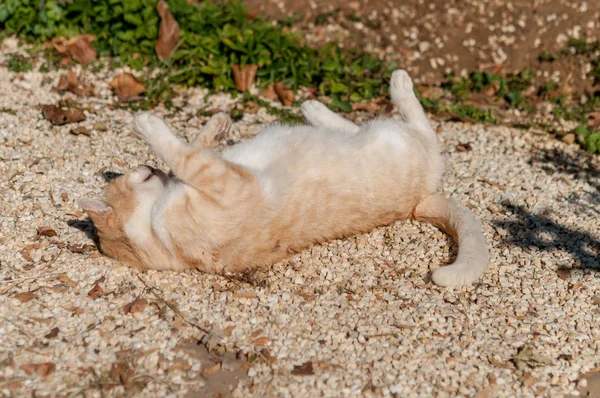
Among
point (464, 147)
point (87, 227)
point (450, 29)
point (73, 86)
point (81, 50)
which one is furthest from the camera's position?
point (450, 29)

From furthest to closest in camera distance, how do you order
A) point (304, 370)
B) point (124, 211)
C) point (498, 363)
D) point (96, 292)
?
point (124, 211), point (96, 292), point (498, 363), point (304, 370)

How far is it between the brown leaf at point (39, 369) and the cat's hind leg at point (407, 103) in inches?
113

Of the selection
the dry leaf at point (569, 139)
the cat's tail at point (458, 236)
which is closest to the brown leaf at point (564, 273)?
the cat's tail at point (458, 236)

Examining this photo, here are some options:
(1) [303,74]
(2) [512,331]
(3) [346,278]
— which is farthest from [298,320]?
(1) [303,74]

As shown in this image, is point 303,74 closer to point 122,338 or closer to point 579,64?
point 579,64

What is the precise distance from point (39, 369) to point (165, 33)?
12.2 feet

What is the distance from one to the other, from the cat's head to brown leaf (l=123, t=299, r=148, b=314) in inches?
12.7

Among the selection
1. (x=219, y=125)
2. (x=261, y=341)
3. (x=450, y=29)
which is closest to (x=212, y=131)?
(x=219, y=125)

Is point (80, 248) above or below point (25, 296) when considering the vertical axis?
below

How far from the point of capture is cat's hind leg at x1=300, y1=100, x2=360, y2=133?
5.09m

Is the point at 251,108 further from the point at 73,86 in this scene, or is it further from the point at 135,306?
the point at 135,306

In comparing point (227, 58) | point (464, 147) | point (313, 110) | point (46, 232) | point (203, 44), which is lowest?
point (464, 147)

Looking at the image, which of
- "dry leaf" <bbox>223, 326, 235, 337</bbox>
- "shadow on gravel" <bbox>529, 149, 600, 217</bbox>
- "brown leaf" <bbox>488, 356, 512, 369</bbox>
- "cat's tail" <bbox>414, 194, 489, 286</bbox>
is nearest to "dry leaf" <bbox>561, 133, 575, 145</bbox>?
"shadow on gravel" <bbox>529, 149, 600, 217</bbox>

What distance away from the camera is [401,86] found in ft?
16.7
